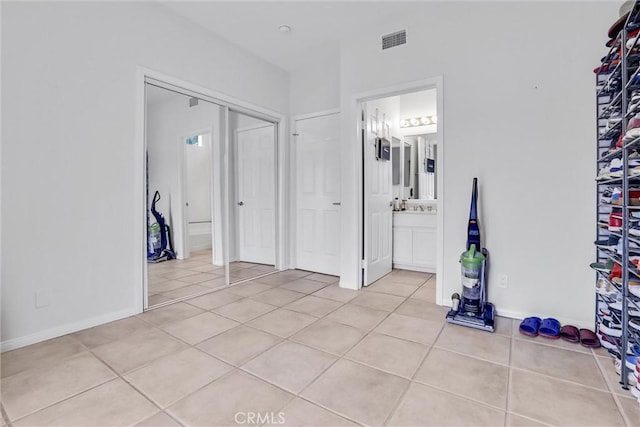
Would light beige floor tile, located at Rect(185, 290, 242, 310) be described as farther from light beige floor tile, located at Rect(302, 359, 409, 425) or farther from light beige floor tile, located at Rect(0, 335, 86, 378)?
light beige floor tile, located at Rect(302, 359, 409, 425)

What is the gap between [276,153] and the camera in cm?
424

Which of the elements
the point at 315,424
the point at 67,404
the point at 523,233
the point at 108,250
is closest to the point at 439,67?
the point at 523,233

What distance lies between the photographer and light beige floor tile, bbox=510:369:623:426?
135cm

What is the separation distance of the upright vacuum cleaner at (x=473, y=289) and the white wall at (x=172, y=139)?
2.82 meters

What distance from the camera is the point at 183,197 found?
389cm

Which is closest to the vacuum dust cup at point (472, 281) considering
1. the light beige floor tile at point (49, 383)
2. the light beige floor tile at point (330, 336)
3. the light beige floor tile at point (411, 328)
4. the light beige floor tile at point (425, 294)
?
the light beige floor tile at point (411, 328)

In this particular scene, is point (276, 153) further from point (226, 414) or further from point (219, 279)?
point (226, 414)

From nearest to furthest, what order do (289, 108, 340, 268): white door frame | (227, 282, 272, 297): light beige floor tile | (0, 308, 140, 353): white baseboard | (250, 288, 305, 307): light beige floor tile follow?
(0, 308, 140, 353): white baseboard < (250, 288, 305, 307): light beige floor tile < (227, 282, 272, 297): light beige floor tile < (289, 108, 340, 268): white door frame

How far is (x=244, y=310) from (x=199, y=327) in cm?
45

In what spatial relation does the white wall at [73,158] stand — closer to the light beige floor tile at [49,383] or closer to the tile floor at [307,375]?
the tile floor at [307,375]

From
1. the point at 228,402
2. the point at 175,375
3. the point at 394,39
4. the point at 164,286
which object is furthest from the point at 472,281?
the point at 164,286

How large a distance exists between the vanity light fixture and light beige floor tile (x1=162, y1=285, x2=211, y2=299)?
375 cm

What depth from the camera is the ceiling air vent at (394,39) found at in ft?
9.86

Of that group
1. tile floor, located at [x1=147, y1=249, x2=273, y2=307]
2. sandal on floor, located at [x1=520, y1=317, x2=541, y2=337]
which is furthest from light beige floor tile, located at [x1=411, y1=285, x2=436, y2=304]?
tile floor, located at [x1=147, y1=249, x2=273, y2=307]
